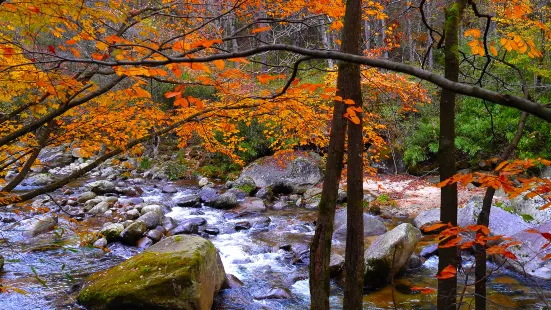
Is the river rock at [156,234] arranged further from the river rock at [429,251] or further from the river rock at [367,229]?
the river rock at [429,251]

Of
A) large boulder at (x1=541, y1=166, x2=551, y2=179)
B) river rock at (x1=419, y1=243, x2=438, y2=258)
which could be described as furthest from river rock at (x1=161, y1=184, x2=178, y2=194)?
large boulder at (x1=541, y1=166, x2=551, y2=179)

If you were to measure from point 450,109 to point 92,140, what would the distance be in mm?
3923

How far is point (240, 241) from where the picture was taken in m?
8.66

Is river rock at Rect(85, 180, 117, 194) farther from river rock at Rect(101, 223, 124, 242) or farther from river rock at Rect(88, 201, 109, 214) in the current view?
river rock at Rect(101, 223, 124, 242)

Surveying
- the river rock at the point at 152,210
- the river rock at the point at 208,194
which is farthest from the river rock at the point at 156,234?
the river rock at the point at 208,194

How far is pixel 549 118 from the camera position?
1.00 metres

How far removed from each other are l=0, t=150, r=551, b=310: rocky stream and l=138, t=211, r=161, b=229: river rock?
0.03m

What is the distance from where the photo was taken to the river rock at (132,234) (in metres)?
8.17

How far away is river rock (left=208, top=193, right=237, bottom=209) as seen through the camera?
11586mm

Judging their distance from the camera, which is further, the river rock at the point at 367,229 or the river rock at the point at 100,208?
the river rock at the point at 100,208

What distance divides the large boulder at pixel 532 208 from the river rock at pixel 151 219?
8101 millimetres

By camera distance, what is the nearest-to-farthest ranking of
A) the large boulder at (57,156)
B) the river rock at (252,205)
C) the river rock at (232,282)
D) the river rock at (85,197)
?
1. the river rock at (232,282)
2. the river rock at (252,205)
3. the river rock at (85,197)
4. the large boulder at (57,156)

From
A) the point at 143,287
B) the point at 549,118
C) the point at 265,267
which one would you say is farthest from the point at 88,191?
the point at 549,118

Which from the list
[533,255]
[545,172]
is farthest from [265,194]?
[545,172]
